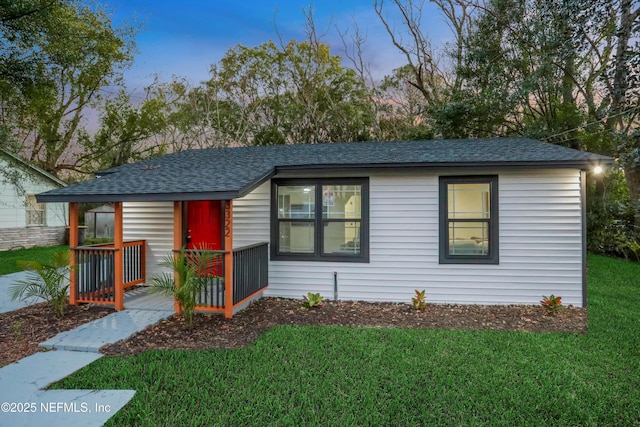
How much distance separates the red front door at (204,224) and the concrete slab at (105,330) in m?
1.77

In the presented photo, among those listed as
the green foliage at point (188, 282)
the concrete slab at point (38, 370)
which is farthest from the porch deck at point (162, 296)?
the concrete slab at point (38, 370)

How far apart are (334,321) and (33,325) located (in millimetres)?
4187

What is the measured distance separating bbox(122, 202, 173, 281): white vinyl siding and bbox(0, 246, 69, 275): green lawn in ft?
15.7

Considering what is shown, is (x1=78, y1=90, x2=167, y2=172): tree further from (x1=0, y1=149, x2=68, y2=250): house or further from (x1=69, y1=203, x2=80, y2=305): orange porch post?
(x1=69, y1=203, x2=80, y2=305): orange porch post

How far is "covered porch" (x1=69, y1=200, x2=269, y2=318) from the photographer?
16.8 ft

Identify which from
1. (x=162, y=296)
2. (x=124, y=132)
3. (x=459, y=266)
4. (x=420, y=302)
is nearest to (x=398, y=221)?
(x=459, y=266)

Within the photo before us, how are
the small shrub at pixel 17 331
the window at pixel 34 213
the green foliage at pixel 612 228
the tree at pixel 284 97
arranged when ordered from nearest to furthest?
the small shrub at pixel 17 331
the green foliage at pixel 612 228
the window at pixel 34 213
the tree at pixel 284 97

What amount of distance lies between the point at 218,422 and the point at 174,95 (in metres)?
20.6

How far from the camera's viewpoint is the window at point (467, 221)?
5934mm

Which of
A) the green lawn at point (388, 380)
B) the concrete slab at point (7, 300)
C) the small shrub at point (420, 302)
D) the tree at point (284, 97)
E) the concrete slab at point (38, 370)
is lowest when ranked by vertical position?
the concrete slab at point (38, 370)

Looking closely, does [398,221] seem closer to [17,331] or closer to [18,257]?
[17,331]

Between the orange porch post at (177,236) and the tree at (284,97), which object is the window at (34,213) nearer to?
the tree at (284,97)

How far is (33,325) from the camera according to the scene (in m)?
4.84

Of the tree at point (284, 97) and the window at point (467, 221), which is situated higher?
the tree at point (284, 97)
